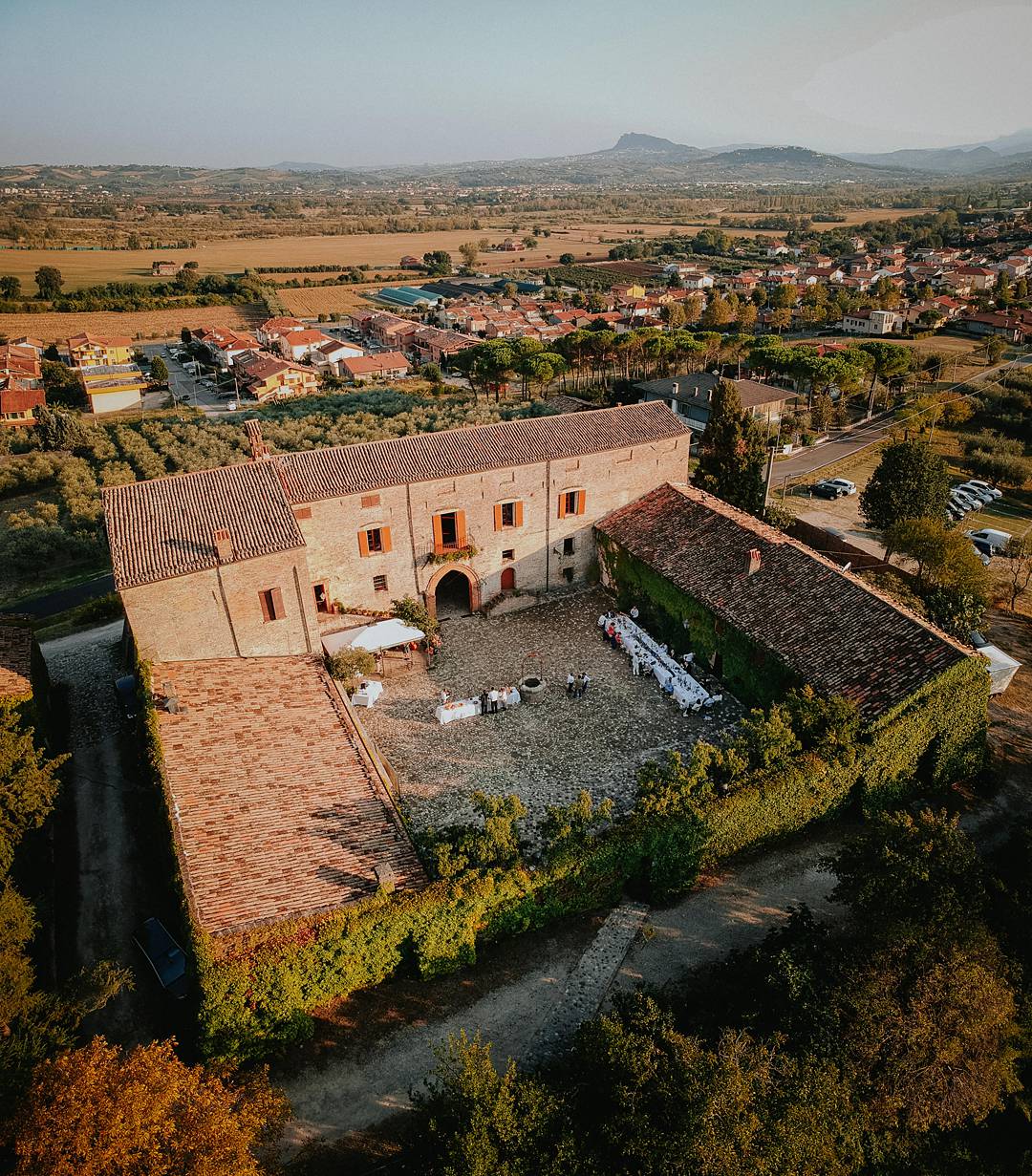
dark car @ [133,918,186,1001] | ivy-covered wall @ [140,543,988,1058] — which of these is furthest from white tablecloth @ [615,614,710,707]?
dark car @ [133,918,186,1001]

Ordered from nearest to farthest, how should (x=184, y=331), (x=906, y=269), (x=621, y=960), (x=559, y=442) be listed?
(x=621, y=960) → (x=559, y=442) → (x=184, y=331) → (x=906, y=269)

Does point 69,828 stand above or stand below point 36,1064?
below

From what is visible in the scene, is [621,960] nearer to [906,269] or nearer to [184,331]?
[184,331]

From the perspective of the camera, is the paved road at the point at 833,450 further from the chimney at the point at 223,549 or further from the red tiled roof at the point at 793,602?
the chimney at the point at 223,549

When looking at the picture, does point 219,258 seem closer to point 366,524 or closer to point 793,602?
point 366,524

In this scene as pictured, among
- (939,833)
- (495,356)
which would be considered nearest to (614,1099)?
(939,833)

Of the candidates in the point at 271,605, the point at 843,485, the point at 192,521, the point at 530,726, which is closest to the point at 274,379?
the point at 843,485

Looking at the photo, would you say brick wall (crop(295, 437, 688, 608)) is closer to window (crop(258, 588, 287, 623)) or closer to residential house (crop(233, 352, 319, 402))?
window (crop(258, 588, 287, 623))
